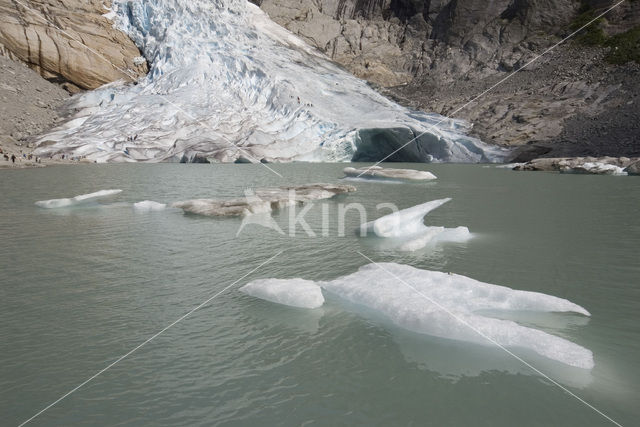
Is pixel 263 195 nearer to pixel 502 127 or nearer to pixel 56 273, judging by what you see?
pixel 56 273

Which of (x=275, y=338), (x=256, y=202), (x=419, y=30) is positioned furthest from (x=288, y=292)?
(x=419, y=30)

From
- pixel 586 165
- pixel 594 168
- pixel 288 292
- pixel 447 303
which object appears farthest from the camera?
pixel 586 165

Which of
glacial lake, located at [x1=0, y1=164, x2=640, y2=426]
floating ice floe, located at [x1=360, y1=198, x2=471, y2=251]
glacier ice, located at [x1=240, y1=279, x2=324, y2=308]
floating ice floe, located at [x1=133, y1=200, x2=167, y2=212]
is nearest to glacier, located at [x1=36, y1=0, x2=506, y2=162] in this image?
floating ice floe, located at [x1=133, y1=200, x2=167, y2=212]

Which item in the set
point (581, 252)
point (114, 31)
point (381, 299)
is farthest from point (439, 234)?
point (114, 31)

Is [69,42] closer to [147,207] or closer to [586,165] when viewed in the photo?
[147,207]

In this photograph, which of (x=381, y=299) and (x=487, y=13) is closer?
(x=381, y=299)

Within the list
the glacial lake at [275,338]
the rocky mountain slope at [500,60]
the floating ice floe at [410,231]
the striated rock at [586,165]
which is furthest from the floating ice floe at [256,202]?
the rocky mountain slope at [500,60]

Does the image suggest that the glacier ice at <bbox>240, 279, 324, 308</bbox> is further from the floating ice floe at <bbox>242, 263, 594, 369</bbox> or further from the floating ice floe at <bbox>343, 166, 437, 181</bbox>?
the floating ice floe at <bbox>343, 166, 437, 181</bbox>
